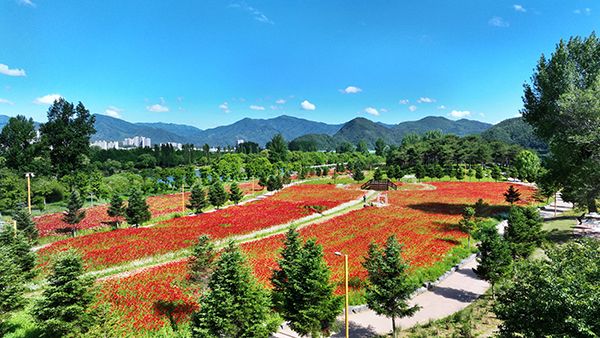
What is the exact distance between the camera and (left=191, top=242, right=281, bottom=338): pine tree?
28.8 feet

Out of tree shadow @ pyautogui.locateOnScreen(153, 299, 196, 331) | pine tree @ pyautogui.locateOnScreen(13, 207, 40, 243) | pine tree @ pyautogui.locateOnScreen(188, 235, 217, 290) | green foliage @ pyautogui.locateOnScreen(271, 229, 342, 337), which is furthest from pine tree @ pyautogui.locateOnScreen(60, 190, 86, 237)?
green foliage @ pyautogui.locateOnScreen(271, 229, 342, 337)

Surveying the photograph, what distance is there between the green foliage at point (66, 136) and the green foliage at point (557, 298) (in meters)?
64.1

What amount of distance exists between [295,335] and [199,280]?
5.12 metres

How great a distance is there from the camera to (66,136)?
158ft

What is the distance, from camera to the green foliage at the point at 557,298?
630 cm

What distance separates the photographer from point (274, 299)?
14.0 metres

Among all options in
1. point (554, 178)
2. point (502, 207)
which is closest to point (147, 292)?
point (554, 178)

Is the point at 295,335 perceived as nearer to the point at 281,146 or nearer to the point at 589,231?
the point at 589,231

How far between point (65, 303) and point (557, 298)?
1537 centimetres

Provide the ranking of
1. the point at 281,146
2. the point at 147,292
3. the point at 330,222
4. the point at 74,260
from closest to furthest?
the point at 74,260, the point at 147,292, the point at 330,222, the point at 281,146

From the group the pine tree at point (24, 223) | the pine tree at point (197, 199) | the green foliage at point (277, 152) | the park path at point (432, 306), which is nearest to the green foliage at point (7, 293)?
the park path at point (432, 306)

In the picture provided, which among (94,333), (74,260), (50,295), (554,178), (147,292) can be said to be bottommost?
(147,292)

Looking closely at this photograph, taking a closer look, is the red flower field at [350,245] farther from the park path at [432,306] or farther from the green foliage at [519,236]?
the green foliage at [519,236]

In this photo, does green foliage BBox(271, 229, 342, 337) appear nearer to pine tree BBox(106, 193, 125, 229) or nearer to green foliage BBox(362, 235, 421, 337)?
green foliage BBox(362, 235, 421, 337)
